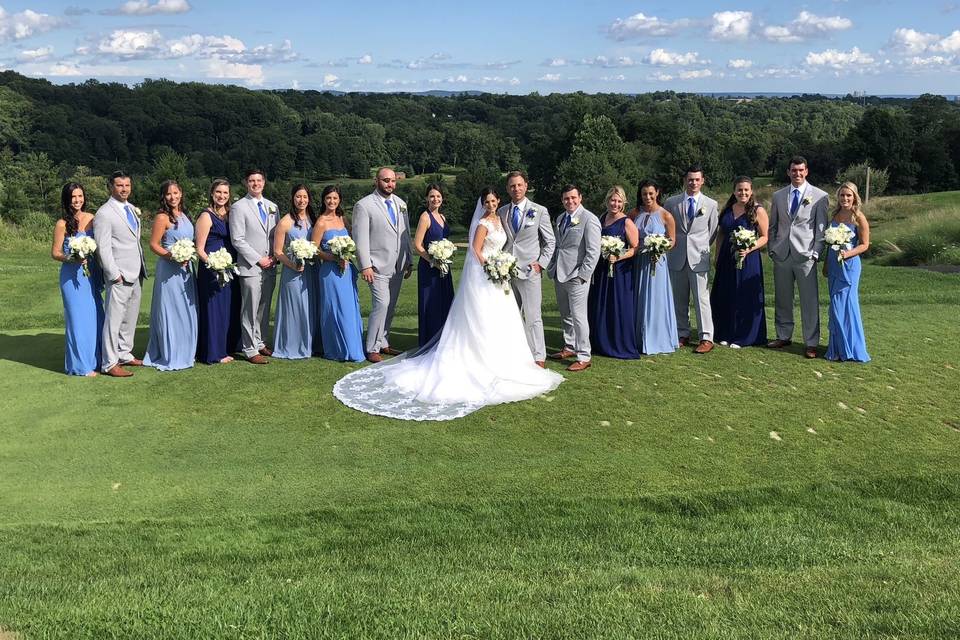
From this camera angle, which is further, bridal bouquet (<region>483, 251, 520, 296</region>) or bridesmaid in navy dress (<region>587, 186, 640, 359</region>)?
bridesmaid in navy dress (<region>587, 186, 640, 359</region>)

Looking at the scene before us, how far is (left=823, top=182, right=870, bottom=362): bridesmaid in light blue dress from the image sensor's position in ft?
31.1

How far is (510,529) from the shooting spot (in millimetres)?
5508

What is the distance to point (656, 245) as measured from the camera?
9609 millimetres

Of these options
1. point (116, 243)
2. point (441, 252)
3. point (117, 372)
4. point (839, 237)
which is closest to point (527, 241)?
point (441, 252)

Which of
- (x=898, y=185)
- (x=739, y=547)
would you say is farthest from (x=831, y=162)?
(x=739, y=547)

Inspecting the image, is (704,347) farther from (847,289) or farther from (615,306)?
(847,289)

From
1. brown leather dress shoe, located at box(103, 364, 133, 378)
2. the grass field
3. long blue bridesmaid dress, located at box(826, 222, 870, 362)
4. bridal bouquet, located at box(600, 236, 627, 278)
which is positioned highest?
bridal bouquet, located at box(600, 236, 627, 278)

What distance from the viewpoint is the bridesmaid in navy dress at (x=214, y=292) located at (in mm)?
9461

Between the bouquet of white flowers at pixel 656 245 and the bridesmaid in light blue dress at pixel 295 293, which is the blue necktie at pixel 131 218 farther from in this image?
the bouquet of white flowers at pixel 656 245

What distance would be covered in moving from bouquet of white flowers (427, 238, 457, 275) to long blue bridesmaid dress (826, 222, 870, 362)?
15.6ft

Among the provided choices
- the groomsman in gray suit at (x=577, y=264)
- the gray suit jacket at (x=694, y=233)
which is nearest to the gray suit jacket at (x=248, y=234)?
the groomsman in gray suit at (x=577, y=264)

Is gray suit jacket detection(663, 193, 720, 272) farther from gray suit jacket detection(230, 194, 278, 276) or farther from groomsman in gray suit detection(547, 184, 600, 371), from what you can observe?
gray suit jacket detection(230, 194, 278, 276)

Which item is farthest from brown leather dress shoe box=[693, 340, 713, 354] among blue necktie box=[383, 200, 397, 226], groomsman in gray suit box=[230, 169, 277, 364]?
groomsman in gray suit box=[230, 169, 277, 364]

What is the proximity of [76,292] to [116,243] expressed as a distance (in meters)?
0.73
